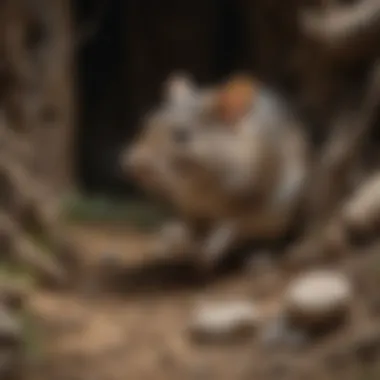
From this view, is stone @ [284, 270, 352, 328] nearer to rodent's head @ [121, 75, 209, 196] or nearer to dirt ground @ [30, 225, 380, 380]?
dirt ground @ [30, 225, 380, 380]

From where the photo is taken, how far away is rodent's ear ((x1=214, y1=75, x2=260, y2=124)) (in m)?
2.53

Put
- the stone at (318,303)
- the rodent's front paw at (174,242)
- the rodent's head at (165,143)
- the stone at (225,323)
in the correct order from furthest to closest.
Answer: the rodent's front paw at (174,242)
the rodent's head at (165,143)
the stone at (225,323)
the stone at (318,303)

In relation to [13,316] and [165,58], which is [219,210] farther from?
[165,58]

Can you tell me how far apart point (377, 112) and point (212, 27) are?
1697 mm

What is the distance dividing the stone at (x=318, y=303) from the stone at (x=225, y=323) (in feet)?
0.31

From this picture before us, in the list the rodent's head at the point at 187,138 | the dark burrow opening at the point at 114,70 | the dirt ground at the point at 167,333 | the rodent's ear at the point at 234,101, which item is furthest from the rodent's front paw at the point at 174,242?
the dark burrow opening at the point at 114,70

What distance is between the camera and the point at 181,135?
102 inches

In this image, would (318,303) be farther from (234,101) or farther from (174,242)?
(174,242)

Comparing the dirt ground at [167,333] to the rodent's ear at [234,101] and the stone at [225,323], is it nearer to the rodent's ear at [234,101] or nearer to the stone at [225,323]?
the stone at [225,323]

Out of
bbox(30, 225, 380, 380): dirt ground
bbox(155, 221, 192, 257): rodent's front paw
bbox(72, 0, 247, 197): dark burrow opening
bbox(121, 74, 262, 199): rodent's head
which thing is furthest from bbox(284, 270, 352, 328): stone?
bbox(72, 0, 247, 197): dark burrow opening

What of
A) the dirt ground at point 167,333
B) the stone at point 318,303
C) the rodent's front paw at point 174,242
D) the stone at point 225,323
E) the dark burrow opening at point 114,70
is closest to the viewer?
the dirt ground at point 167,333

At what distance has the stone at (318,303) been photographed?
6.38 ft

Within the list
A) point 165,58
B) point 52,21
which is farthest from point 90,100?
point 52,21

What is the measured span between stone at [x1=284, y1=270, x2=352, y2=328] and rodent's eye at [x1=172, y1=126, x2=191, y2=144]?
0.68 meters
